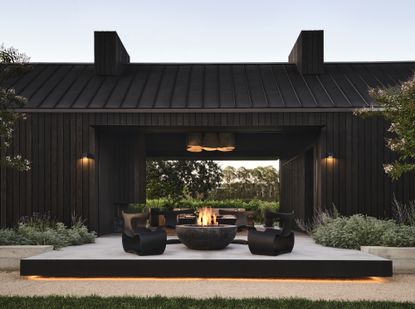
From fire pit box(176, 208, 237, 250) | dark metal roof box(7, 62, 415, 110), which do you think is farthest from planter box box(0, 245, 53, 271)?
dark metal roof box(7, 62, 415, 110)

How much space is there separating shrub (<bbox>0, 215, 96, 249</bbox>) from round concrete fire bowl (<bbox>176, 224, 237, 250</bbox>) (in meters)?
2.58

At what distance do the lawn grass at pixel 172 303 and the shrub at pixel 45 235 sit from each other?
3.59m

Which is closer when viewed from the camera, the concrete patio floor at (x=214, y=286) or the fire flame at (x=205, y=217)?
the concrete patio floor at (x=214, y=286)

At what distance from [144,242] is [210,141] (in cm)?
607

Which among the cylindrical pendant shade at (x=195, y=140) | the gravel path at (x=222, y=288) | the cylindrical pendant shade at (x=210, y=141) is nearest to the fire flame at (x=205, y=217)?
the gravel path at (x=222, y=288)

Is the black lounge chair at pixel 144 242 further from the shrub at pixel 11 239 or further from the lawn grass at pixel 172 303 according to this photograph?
the shrub at pixel 11 239

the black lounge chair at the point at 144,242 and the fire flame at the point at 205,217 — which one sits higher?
the fire flame at the point at 205,217

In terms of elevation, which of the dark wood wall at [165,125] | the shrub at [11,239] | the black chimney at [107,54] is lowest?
the shrub at [11,239]

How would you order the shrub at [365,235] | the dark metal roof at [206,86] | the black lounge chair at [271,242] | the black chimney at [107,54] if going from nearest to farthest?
1. the black lounge chair at [271,242]
2. the shrub at [365,235]
3. the dark metal roof at [206,86]
4. the black chimney at [107,54]

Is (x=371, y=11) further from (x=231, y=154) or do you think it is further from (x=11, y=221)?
(x=11, y=221)

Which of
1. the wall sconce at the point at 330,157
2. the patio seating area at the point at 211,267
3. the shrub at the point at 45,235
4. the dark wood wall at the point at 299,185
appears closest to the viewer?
the patio seating area at the point at 211,267

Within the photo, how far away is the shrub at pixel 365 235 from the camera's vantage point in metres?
9.13

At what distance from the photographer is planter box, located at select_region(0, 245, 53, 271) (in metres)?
9.02

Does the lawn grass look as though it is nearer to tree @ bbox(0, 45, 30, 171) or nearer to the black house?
tree @ bbox(0, 45, 30, 171)
